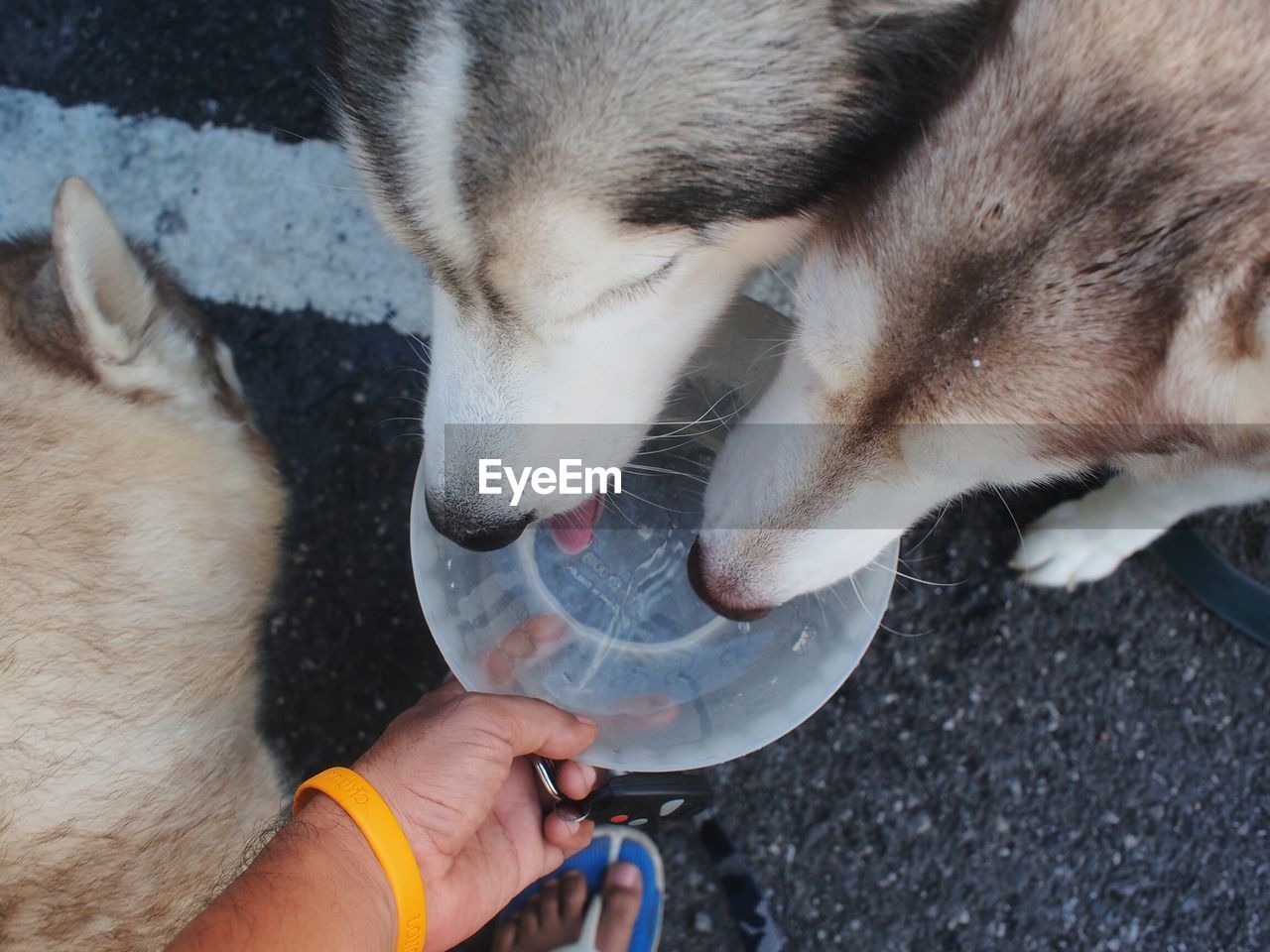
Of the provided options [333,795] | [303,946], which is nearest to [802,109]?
[333,795]

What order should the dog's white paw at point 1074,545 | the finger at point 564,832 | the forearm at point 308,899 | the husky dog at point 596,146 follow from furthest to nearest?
1. the dog's white paw at point 1074,545
2. the finger at point 564,832
3. the forearm at point 308,899
4. the husky dog at point 596,146

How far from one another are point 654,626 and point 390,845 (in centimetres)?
88

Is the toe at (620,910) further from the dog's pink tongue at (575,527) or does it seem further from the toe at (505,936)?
the dog's pink tongue at (575,527)

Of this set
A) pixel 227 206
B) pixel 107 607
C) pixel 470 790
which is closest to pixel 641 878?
pixel 470 790

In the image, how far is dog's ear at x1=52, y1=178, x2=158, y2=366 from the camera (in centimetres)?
169

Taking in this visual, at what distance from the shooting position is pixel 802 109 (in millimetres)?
1307

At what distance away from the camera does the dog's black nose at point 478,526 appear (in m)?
1.60

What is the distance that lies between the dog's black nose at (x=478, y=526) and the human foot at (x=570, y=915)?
4.06 ft

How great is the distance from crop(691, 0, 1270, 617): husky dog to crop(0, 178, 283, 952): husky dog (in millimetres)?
1333

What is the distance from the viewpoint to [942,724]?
8.08ft

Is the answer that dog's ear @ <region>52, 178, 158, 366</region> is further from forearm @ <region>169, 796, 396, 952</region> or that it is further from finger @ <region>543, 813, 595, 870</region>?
finger @ <region>543, 813, 595, 870</region>

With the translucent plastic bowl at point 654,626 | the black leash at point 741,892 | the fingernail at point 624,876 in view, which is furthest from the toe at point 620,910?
the translucent plastic bowl at point 654,626

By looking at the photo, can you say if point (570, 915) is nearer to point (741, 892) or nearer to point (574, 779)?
point (741, 892)

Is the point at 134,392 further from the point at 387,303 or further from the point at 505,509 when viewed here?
the point at 505,509
